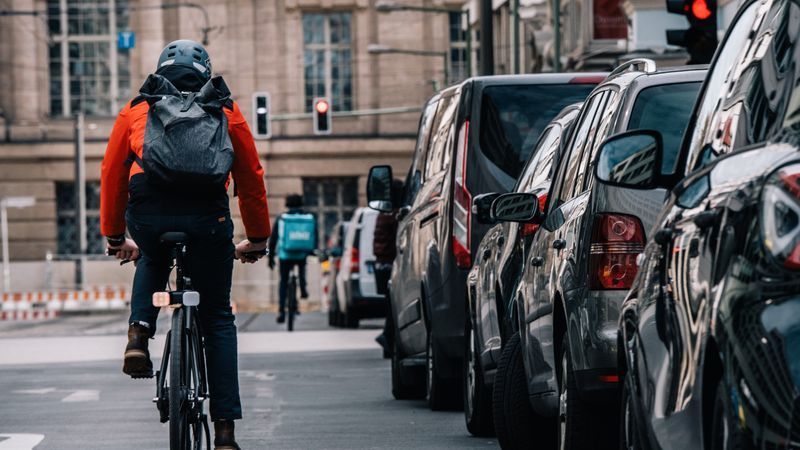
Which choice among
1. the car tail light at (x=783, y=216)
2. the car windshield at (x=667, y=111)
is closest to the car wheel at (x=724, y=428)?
the car tail light at (x=783, y=216)

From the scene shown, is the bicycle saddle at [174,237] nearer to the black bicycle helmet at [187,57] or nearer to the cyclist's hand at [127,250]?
the cyclist's hand at [127,250]

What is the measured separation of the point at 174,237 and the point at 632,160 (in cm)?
203

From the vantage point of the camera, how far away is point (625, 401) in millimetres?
6004

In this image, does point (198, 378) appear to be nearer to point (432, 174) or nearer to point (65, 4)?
point (432, 174)

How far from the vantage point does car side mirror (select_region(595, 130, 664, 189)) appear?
5.77 meters

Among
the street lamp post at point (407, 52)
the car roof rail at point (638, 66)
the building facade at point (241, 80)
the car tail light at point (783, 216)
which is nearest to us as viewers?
the car tail light at point (783, 216)

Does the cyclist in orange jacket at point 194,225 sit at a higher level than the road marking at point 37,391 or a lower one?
higher

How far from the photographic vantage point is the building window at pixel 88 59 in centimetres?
5625

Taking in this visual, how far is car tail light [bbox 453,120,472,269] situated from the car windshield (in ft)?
12.8

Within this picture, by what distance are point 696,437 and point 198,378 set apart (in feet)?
9.58

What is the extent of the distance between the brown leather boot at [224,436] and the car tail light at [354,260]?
20.9 m

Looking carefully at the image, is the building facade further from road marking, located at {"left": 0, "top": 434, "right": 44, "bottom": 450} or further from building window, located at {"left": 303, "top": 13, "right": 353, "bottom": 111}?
road marking, located at {"left": 0, "top": 434, "right": 44, "bottom": 450}

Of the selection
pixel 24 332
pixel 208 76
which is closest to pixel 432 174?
pixel 208 76

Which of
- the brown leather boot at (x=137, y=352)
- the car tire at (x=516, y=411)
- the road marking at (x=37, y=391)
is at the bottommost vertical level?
the road marking at (x=37, y=391)
